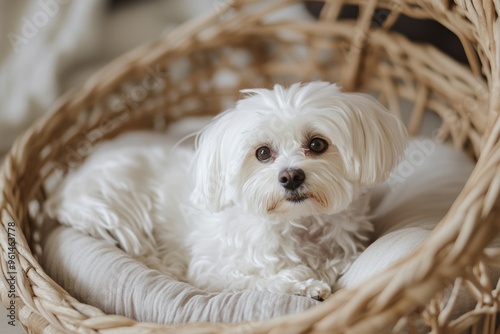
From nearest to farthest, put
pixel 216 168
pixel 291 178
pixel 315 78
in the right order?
pixel 291 178 → pixel 216 168 → pixel 315 78

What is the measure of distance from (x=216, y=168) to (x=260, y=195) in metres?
0.15

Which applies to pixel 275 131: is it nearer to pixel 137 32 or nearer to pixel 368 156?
pixel 368 156

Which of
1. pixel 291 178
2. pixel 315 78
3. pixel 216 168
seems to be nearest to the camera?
pixel 291 178

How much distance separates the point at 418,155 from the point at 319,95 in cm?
65

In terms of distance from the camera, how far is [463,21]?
56.2 inches

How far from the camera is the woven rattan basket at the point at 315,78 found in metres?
0.95

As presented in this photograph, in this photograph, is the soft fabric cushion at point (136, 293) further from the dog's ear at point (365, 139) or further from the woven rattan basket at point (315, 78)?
the dog's ear at point (365, 139)

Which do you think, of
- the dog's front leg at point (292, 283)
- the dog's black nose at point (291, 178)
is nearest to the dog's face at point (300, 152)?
the dog's black nose at point (291, 178)

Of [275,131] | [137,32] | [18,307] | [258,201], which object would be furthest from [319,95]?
[137,32]

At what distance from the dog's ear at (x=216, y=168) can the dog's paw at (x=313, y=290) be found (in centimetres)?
25

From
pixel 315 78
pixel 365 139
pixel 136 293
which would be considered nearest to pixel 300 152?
pixel 365 139

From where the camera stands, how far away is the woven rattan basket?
951 millimetres

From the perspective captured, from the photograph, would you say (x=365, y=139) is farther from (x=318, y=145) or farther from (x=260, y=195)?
(x=260, y=195)

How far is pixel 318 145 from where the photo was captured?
Answer: 135cm
